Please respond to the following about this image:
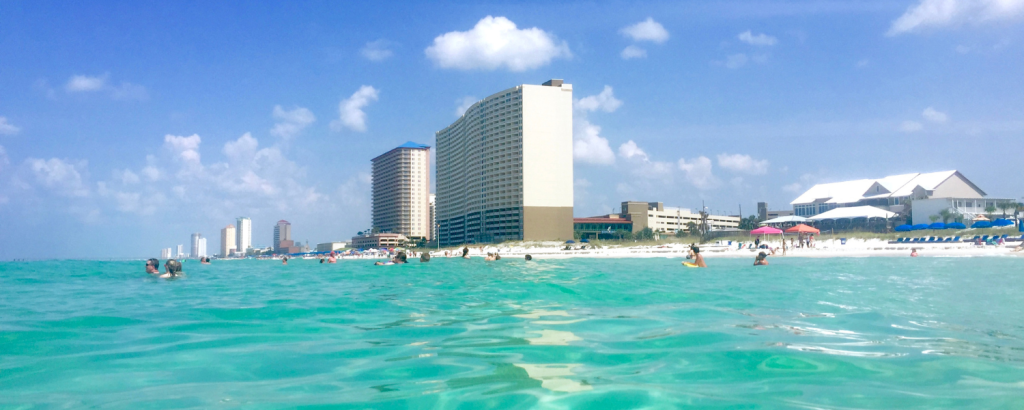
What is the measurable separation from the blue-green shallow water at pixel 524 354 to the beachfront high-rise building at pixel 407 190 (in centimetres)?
15245

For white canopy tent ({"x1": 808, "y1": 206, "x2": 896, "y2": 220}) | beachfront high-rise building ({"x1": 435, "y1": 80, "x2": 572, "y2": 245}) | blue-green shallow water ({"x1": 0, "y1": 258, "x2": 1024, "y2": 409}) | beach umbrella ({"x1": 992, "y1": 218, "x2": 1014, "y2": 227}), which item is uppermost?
beachfront high-rise building ({"x1": 435, "y1": 80, "x2": 572, "y2": 245})

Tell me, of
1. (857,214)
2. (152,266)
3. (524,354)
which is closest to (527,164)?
(857,214)

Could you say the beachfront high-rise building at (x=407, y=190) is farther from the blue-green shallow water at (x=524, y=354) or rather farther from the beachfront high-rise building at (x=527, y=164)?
the blue-green shallow water at (x=524, y=354)

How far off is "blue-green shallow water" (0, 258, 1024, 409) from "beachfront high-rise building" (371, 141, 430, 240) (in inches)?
6002

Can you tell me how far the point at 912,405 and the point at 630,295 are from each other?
25.5 ft

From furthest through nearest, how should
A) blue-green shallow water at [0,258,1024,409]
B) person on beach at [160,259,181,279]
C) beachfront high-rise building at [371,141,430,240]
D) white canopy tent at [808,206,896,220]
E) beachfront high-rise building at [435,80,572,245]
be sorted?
beachfront high-rise building at [371,141,430,240], beachfront high-rise building at [435,80,572,245], white canopy tent at [808,206,896,220], person on beach at [160,259,181,279], blue-green shallow water at [0,258,1024,409]

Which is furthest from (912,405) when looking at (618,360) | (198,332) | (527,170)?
(527,170)

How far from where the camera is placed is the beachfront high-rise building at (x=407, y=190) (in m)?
161

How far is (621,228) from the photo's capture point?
11550 centimetres

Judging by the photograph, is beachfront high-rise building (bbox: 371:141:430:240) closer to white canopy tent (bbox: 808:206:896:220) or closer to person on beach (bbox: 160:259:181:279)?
white canopy tent (bbox: 808:206:896:220)

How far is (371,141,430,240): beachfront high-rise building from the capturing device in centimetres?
16100

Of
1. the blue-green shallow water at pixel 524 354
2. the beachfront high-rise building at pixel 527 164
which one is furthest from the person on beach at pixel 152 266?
the beachfront high-rise building at pixel 527 164

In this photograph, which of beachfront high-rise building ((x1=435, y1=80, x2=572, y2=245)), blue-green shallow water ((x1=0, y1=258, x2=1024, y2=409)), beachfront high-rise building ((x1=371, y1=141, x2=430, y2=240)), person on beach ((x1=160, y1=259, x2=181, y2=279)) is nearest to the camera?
blue-green shallow water ((x1=0, y1=258, x2=1024, y2=409))

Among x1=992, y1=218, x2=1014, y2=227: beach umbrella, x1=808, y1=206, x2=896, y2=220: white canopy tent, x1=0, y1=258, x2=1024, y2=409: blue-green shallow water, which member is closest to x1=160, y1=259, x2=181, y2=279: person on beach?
x1=0, y1=258, x2=1024, y2=409: blue-green shallow water
